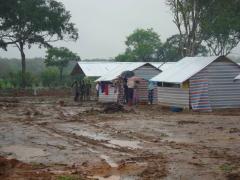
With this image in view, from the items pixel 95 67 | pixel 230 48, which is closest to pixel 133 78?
pixel 95 67

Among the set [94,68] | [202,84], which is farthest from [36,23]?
[202,84]

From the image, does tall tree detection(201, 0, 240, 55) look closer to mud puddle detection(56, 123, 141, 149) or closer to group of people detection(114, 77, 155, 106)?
group of people detection(114, 77, 155, 106)

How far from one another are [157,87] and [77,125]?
10.5m

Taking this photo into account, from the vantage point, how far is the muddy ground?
837 cm

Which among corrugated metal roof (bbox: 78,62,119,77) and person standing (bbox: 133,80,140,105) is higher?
corrugated metal roof (bbox: 78,62,119,77)

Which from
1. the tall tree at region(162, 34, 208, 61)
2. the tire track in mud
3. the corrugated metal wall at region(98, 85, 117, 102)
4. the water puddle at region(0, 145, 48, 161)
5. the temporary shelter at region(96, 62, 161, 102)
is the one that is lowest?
the water puddle at region(0, 145, 48, 161)

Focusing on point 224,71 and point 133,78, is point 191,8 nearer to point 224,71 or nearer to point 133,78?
point 133,78

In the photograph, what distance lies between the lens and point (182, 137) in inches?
527

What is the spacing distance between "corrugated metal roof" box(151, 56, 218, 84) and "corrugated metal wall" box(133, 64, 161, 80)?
368cm

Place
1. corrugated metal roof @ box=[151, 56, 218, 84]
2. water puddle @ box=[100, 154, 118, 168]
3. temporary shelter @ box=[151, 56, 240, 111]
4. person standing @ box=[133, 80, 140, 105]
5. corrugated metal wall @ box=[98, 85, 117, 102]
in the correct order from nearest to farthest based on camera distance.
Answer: water puddle @ box=[100, 154, 118, 168] < temporary shelter @ box=[151, 56, 240, 111] < corrugated metal roof @ box=[151, 56, 218, 84] < person standing @ box=[133, 80, 140, 105] < corrugated metal wall @ box=[98, 85, 117, 102]

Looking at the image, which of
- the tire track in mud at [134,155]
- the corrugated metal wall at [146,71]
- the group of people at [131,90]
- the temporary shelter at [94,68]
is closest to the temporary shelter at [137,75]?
the corrugated metal wall at [146,71]

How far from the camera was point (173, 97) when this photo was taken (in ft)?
80.5

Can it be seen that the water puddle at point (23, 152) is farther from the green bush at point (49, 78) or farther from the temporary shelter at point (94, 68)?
the green bush at point (49, 78)

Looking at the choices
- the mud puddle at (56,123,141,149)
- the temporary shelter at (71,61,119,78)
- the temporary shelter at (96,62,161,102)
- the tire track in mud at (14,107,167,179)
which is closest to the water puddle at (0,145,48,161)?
the tire track in mud at (14,107,167,179)
